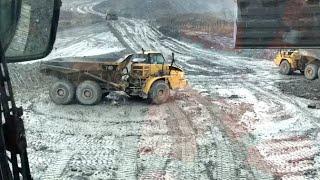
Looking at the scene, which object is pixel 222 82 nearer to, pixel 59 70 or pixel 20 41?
pixel 59 70

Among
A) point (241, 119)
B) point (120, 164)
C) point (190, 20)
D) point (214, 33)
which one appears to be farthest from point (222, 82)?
point (190, 20)

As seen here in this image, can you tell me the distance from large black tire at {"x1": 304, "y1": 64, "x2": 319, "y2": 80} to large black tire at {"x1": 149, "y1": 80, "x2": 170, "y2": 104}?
7.19 m

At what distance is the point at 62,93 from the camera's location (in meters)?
13.1

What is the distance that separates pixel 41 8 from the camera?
2510 mm

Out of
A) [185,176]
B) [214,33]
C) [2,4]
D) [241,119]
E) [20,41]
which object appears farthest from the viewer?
[214,33]

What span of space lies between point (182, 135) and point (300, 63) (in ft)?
34.8

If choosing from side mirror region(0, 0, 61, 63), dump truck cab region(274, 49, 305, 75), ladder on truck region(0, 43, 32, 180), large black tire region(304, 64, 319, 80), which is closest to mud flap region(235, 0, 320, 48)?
side mirror region(0, 0, 61, 63)

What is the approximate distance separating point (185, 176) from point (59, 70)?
652cm

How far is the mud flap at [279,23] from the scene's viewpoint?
732 cm

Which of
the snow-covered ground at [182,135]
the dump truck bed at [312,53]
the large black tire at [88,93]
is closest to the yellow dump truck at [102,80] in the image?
the large black tire at [88,93]

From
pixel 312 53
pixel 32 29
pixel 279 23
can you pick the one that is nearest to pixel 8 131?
pixel 32 29

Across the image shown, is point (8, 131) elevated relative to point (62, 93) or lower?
elevated

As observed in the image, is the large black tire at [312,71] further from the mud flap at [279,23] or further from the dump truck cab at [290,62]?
the mud flap at [279,23]

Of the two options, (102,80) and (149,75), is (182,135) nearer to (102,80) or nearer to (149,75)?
(149,75)
